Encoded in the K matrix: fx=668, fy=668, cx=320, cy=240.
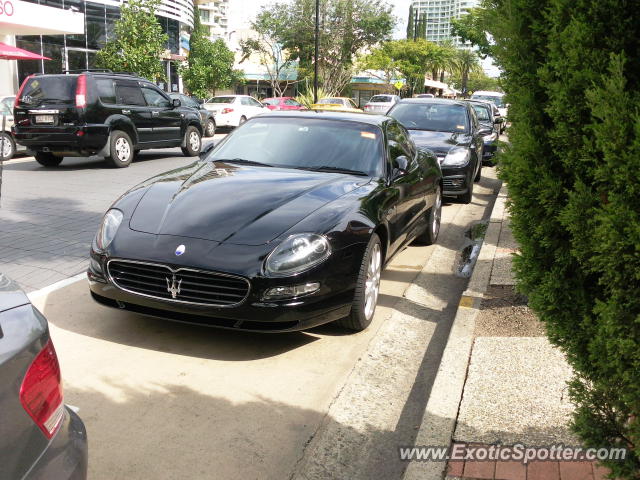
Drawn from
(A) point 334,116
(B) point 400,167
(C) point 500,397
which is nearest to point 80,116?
(A) point 334,116

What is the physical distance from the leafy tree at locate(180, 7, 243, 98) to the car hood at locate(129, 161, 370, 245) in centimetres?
3276

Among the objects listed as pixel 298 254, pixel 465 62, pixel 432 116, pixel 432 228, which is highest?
pixel 465 62

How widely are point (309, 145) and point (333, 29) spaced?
4698 cm

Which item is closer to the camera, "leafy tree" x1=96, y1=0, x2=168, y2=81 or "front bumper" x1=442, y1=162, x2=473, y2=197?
"front bumper" x1=442, y1=162, x2=473, y2=197

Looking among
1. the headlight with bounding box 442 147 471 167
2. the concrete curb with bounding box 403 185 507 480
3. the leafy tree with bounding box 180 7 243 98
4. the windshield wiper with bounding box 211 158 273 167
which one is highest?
the leafy tree with bounding box 180 7 243 98

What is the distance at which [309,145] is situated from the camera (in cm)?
605

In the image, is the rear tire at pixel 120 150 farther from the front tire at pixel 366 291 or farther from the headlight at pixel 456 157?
the front tire at pixel 366 291

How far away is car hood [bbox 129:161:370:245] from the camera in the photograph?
450cm

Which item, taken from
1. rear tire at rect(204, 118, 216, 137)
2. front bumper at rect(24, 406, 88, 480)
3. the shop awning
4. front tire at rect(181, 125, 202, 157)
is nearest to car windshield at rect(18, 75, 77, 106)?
front tire at rect(181, 125, 202, 157)

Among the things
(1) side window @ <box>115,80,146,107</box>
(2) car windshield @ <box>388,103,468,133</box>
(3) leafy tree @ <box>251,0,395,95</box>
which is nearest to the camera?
(2) car windshield @ <box>388,103,468,133</box>

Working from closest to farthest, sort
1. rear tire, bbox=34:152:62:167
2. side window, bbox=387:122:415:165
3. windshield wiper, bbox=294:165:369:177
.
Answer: windshield wiper, bbox=294:165:369:177
side window, bbox=387:122:415:165
rear tire, bbox=34:152:62:167

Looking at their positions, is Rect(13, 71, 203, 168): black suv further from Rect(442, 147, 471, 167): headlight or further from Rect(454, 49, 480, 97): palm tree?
Rect(454, 49, 480, 97): palm tree

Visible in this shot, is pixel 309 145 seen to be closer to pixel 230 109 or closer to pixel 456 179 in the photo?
pixel 456 179

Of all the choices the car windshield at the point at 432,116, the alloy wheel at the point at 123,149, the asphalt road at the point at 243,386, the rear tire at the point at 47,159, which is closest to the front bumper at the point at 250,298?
the asphalt road at the point at 243,386
